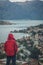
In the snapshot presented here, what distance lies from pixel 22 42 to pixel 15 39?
10cm

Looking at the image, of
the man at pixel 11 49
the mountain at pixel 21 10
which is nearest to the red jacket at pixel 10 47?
the man at pixel 11 49

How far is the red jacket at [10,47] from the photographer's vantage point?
2.06m

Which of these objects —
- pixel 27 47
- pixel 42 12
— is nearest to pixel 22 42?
pixel 27 47

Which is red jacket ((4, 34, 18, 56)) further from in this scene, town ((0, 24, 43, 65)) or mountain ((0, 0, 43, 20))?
mountain ((0, 0, 43, 20))

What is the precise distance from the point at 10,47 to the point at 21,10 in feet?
1.57

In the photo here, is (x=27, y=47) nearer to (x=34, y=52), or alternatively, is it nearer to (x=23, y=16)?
(x=34, y=52)

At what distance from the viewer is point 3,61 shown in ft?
6.82

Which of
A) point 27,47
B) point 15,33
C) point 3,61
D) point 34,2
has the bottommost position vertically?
point 3,61

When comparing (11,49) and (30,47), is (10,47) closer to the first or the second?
(11,49)

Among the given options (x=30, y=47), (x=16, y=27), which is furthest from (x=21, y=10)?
(x=30, y=47)

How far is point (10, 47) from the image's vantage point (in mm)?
2059

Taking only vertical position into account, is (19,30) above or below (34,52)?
above

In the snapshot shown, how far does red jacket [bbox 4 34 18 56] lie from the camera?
81.1 inches

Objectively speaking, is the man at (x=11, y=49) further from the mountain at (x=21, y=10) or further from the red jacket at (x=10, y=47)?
the mountain at (x=21, y=10)
